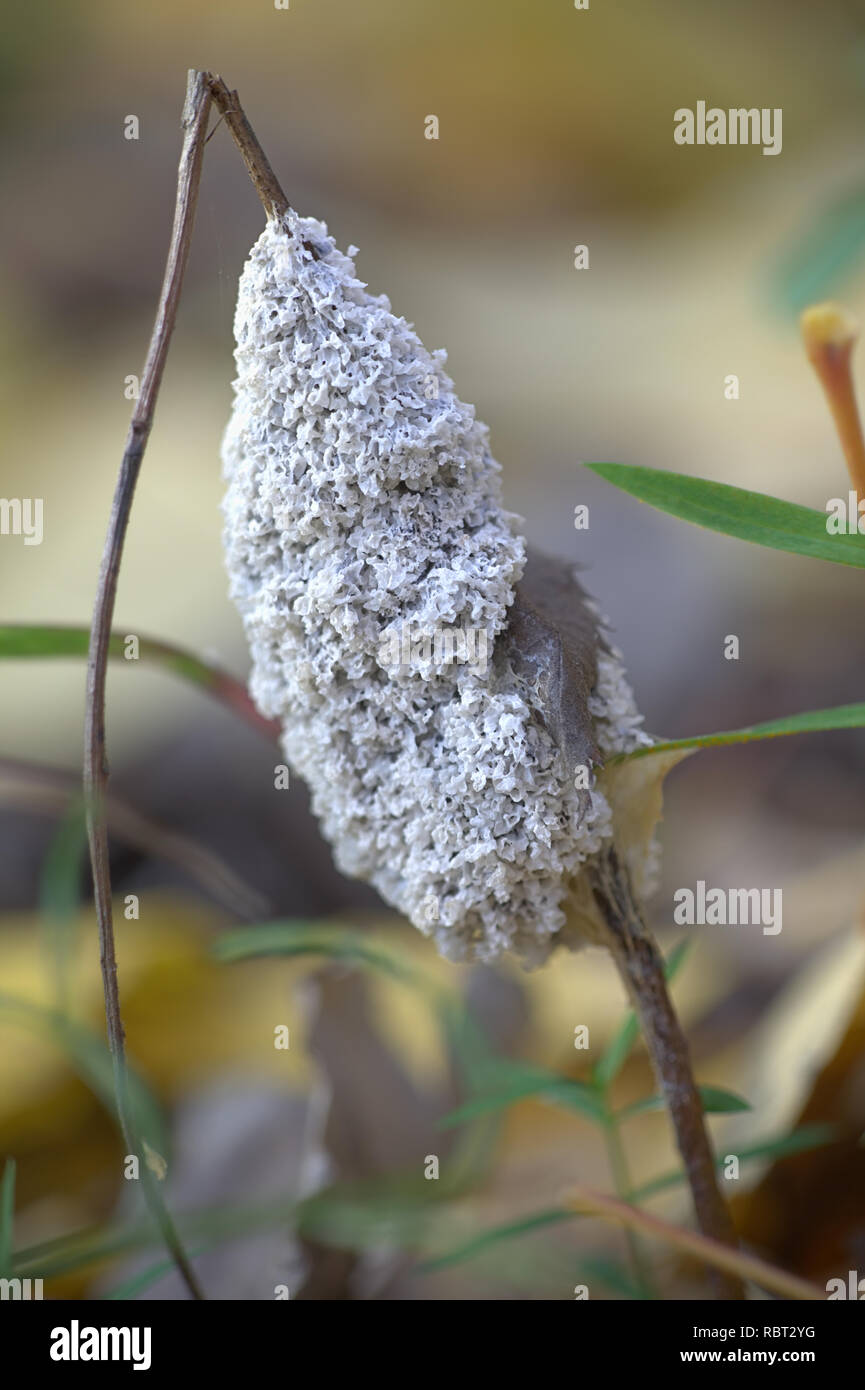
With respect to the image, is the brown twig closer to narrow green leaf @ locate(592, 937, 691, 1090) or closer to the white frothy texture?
the white frothy texture

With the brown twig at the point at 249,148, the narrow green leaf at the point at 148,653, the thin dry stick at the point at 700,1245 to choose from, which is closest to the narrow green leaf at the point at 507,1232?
the thin dry stick at the point at 700,1245

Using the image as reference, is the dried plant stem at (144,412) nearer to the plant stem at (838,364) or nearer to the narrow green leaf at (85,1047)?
the plant stem at (838,364)

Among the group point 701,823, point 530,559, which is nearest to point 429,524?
point 530,559

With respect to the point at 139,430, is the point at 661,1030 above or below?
below

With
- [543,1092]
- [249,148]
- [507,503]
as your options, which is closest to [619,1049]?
[543,1092]

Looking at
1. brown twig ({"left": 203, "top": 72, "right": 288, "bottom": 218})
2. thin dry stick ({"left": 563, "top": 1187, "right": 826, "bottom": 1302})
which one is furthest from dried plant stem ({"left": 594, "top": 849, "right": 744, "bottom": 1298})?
brown twig ({"left": 203, "top": 72, "right": 288, "bottom": 218})

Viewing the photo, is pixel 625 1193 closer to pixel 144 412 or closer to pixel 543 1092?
pixel 543 1092

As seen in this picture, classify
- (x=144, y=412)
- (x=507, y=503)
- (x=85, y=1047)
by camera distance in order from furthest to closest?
(x=507, y=503) → (x=85, y=1047) → (x=144, y=412)
